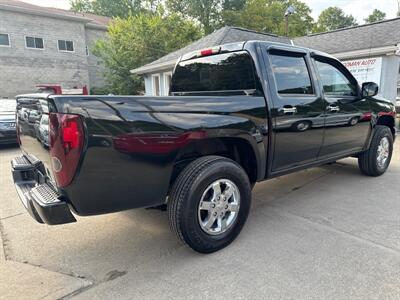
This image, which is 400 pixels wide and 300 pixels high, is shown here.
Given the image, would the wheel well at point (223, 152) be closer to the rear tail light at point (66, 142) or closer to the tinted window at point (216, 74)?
the tinted window at point (216, 74)

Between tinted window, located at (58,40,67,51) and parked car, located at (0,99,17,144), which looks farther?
tinted window, located at (58,40,67,51)

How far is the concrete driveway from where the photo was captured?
2225 millimetres

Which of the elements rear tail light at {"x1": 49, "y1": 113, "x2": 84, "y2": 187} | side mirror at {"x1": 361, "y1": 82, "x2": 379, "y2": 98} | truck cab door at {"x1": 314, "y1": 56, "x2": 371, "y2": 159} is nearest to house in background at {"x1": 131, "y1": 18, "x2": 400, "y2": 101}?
side mirror at {"x1": 361, "y1": 82, "x2": 379, "y2": 98}

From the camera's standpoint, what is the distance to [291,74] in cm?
338

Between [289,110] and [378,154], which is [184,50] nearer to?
[378,154]

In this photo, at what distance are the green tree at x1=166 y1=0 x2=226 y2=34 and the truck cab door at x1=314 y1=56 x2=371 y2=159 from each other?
31876mm

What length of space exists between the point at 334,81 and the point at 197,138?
2.49 metres

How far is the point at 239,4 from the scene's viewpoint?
→ 33406mm

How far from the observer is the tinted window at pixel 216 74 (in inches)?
124

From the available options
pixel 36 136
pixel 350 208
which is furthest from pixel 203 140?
pixel 350 208

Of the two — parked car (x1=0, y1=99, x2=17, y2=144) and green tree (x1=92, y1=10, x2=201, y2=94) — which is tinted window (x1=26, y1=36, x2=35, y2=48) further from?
parked car (x1=0, y1=99, x2=17, y2=144)

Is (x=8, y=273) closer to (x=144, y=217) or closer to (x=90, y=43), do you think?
(x=144, y=217)

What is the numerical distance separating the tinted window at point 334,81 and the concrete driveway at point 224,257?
147cm

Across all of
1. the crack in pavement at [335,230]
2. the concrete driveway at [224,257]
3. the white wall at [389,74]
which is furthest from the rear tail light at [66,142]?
the white wall at [389,74]
